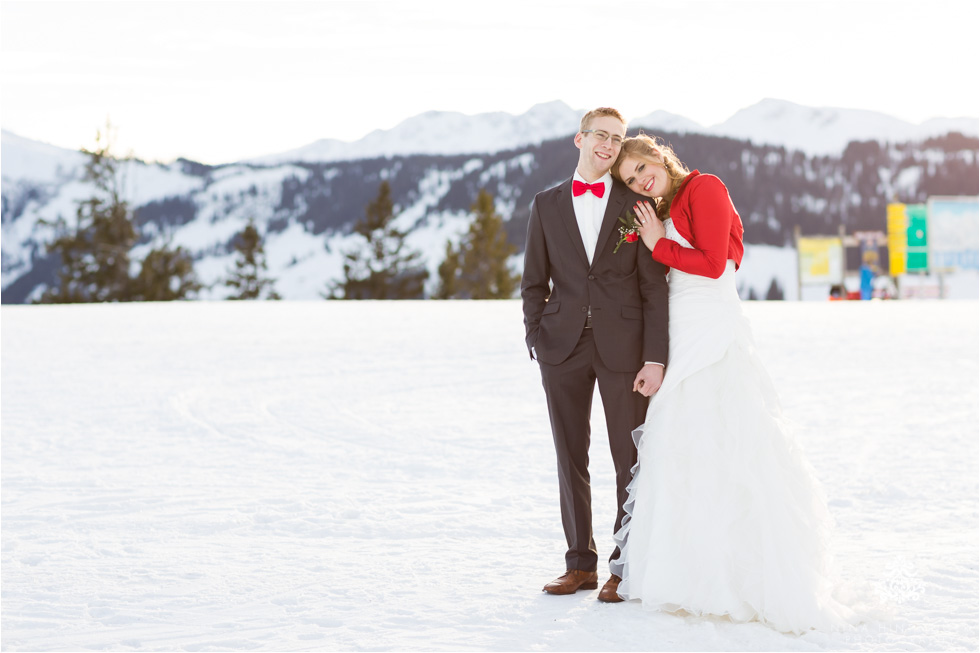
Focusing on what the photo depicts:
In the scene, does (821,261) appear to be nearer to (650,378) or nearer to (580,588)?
(580,588)

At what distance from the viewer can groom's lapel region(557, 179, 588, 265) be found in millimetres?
3881

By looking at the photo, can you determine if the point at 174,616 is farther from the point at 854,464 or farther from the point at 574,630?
the point at 854,464

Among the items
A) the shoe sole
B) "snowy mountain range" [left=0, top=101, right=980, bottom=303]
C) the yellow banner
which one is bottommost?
the shoe sole

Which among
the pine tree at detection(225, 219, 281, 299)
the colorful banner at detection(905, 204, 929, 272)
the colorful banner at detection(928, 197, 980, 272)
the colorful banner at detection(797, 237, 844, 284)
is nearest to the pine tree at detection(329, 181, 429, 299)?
the pine tree at detection(225, 219, 281, 299)

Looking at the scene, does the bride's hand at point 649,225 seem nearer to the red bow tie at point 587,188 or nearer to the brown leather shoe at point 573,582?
the red bow tie at point 587,188

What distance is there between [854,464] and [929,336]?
1096cm

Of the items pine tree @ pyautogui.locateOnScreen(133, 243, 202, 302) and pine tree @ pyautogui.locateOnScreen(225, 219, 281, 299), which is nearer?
pine tree @ pyautogui.locateOnScreen(133, 243, 202, 302)

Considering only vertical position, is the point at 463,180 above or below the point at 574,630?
above

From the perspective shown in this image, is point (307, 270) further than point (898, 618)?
Yes

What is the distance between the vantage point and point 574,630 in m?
3.56

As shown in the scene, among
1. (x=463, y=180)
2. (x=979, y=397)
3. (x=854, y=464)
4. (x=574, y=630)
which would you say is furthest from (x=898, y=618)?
(x=463, y=180)

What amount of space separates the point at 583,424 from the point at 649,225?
3.04ft

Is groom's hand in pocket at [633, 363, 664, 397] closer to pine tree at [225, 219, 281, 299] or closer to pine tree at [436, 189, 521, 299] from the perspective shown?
pine tree at [436, 189, 521, 299]

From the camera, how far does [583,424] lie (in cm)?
407
